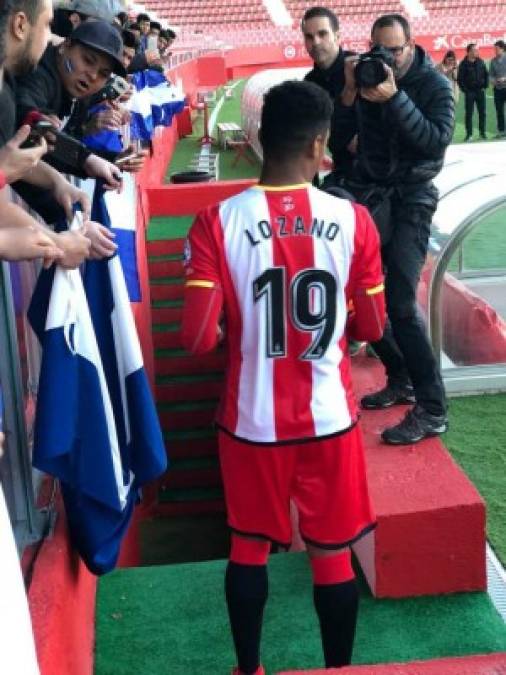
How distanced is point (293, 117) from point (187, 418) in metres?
5.55

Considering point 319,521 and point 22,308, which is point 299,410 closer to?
point 319,521

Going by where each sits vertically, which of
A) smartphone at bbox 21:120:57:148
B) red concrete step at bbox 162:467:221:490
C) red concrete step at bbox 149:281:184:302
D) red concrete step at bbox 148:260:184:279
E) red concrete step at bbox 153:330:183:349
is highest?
smartphone at bbox 21:120:57:148

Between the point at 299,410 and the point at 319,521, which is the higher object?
the point at 299,410

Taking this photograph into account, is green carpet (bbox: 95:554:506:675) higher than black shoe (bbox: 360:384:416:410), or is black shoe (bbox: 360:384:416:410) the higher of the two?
black shoe (bbox: 360:384:416:410)

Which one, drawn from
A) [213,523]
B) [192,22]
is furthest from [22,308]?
[192,22]

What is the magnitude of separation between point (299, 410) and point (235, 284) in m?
0.39

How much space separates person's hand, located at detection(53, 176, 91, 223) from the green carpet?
1.51 meters

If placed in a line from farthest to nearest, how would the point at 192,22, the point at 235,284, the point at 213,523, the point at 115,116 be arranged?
the point at 192,22
the point at 213,523
the point at 115,116
the point at 235,284

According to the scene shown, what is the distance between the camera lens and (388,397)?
4574 mm

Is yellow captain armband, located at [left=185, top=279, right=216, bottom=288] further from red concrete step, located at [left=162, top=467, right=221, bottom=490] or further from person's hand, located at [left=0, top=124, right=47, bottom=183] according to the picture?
red concrete step, located at [left=162, top=467, right=221, bottom=490]

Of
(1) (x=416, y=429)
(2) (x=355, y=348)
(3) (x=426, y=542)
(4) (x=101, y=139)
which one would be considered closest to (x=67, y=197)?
(4) (x=101, y=139)

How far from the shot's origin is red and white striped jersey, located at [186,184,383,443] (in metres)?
2.53

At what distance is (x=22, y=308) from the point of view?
127 inches

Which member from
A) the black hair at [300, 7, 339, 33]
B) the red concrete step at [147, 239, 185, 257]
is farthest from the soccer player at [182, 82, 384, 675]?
the red concrete step at [147, 239, 185, 257]
